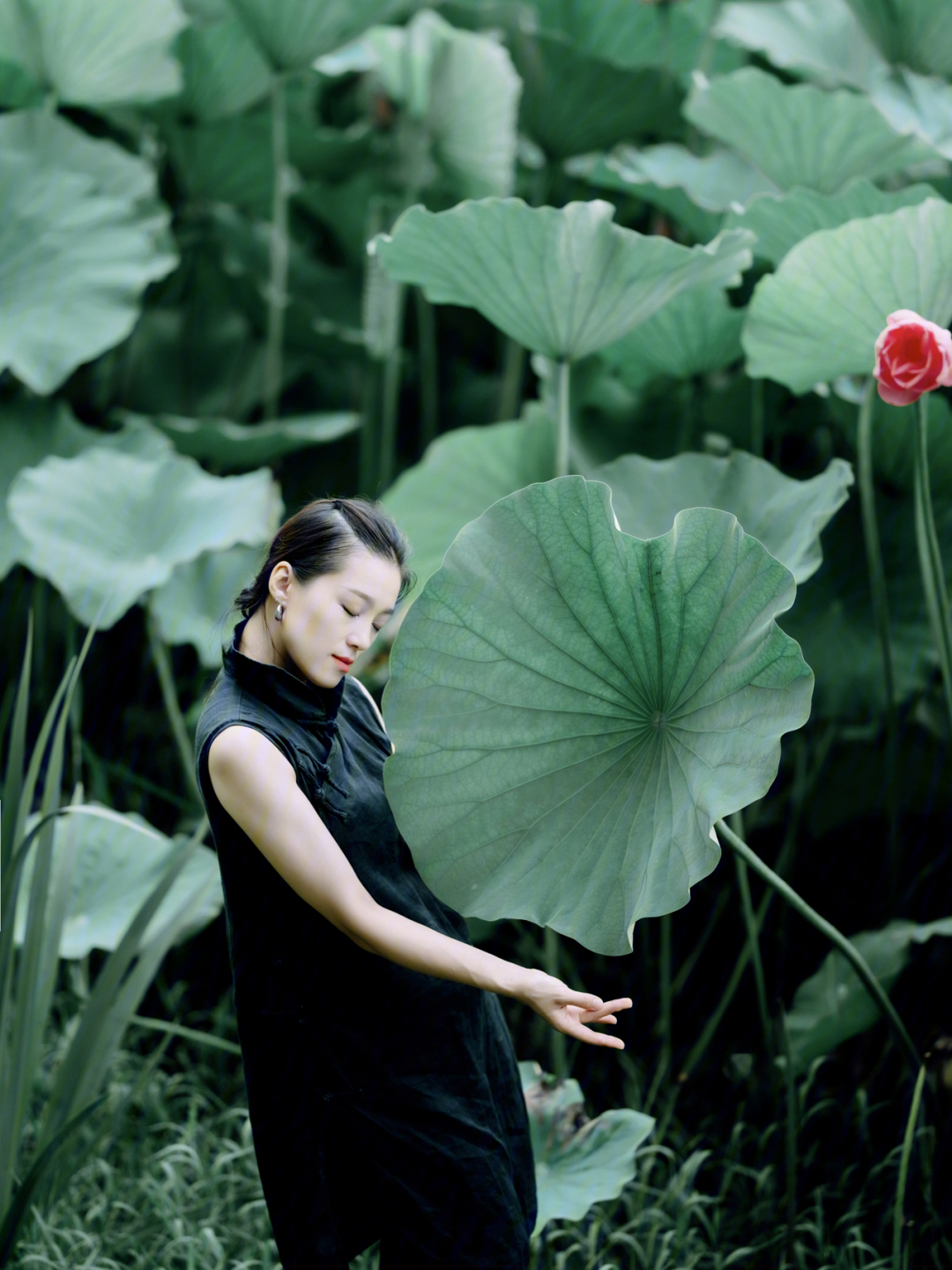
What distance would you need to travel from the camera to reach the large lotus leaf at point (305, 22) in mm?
2057

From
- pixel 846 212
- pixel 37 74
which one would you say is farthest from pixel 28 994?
pixel 37 74

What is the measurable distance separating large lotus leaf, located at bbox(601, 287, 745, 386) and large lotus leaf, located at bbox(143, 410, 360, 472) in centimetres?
54

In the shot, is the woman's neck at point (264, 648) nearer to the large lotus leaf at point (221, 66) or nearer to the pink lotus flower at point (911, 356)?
the pink lotus flower at point (911, 356)

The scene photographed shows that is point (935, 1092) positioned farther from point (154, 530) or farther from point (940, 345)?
point (154, 530)

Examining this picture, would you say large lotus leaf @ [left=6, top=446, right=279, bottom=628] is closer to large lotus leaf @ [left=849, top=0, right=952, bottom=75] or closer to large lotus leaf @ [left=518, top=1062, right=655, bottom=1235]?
large lotus leaf @ [left=518, top=1062, right=655, bottom=1235]

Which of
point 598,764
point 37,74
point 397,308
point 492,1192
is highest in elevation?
point 37,74

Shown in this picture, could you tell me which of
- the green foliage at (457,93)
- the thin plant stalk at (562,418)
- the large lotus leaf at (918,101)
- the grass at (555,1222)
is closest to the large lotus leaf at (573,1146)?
the grass at (555,1222)

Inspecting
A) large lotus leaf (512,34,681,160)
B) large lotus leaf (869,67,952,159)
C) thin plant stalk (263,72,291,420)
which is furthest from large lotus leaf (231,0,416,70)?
large lotus leaf (869,67,952,159)

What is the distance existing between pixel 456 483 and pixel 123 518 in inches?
19.2

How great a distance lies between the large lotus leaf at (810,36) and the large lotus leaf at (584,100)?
0.16m

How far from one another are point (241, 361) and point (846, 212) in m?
1.43

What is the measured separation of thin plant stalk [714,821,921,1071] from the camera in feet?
3.35

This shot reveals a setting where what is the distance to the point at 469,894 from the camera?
3.07 feet

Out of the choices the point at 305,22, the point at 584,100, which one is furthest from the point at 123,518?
the point at 584,100
